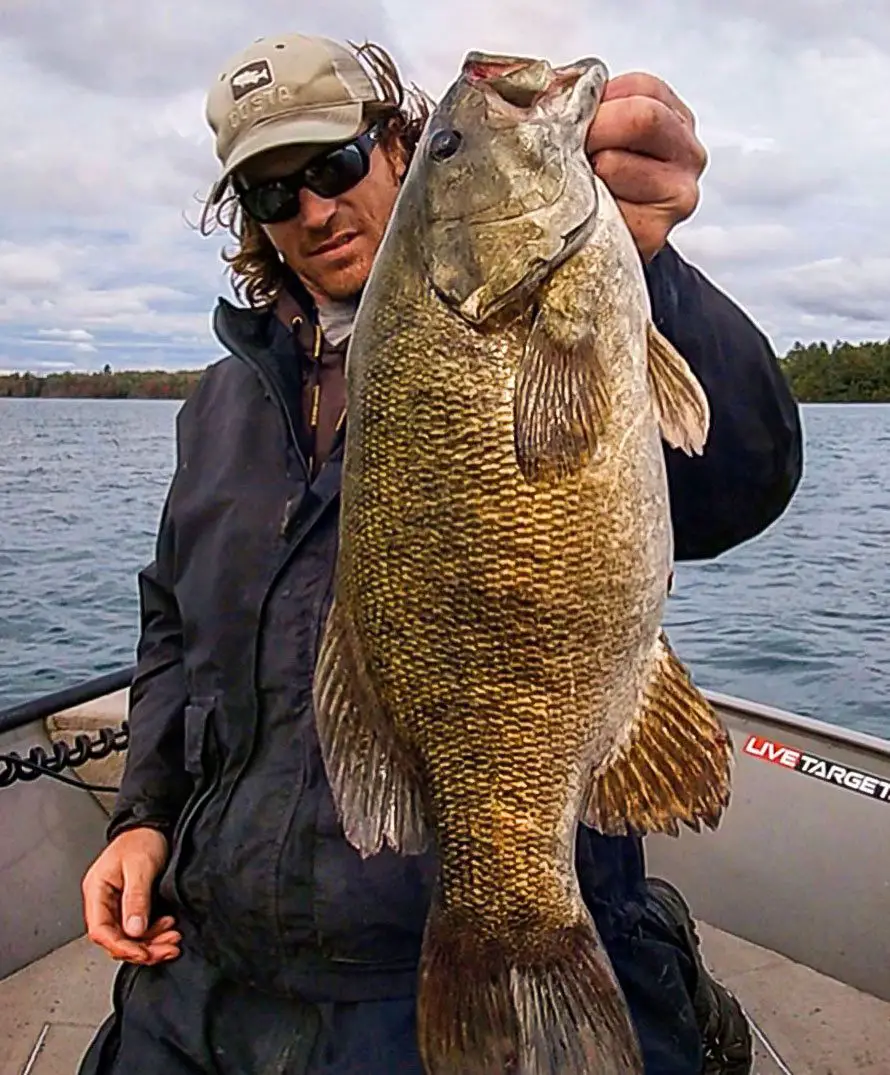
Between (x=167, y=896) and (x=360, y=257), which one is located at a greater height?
A: (x=360, y=257)

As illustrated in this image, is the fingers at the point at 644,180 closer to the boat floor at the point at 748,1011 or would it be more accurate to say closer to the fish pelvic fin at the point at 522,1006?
the fish pelvic fin at the point at 522,1006

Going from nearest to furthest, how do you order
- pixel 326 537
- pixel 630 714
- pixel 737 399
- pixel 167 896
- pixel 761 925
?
pixel 630 714, pixel 737 399, pixel 326 537, pixel 167 896, pixel 761 925

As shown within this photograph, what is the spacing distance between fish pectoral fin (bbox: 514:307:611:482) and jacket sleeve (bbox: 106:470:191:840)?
1.21 metres

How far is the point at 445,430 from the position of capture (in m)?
1.55

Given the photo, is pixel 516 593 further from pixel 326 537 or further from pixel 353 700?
pixel 326 537

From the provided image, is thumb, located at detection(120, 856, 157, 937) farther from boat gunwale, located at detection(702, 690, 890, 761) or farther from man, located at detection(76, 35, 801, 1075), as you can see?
boat gunwale, located at detection(702, 690, 890, 761)

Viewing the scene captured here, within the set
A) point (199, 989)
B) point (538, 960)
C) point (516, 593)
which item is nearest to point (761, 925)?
point (199, 989)

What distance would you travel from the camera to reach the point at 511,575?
1.54 meters

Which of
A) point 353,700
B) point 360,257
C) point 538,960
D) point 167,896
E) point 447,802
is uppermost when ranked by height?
point 360,257

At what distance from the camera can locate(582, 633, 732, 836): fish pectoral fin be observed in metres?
1.64

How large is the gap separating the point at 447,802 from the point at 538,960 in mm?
247

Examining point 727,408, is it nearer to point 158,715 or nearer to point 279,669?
point 279,669

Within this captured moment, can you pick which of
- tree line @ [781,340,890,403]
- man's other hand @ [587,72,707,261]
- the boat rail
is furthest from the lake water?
man's other hand @ [587,72,707,261]

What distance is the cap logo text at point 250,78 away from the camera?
93.9 inches
